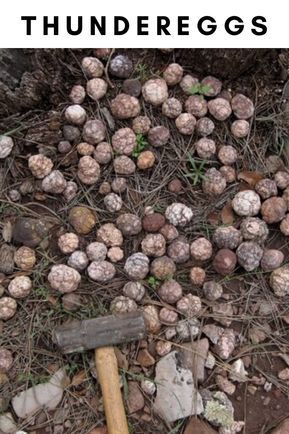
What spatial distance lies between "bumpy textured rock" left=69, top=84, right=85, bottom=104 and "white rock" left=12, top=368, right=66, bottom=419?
1430mm

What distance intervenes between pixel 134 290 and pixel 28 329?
22.5 inches

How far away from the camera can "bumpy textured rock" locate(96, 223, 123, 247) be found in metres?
3.19

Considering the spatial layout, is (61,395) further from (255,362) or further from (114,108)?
(114,108)

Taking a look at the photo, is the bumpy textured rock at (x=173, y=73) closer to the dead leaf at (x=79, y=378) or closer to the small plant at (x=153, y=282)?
the small plant at (x=153, y=282)

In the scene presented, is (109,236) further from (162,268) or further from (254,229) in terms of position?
(254,229)

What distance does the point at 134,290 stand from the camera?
3105 millimetres

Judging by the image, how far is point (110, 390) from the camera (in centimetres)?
290

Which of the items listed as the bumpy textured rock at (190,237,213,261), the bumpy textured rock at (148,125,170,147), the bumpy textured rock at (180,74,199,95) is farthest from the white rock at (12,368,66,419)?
the bumpy textured rock at (180,74,199,95)

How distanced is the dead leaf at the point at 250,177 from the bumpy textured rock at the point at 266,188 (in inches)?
1.4

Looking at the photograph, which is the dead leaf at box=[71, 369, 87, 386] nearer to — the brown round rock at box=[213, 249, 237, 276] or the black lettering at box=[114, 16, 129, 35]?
the brown round rock at box=[213, 249, 237, 276]

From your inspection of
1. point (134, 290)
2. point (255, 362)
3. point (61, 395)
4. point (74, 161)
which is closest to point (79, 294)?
point (134, 290)

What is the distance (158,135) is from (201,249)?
2.12ft

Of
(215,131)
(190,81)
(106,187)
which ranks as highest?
(190,81)

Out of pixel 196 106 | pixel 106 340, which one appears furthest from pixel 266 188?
pixel 106 340
